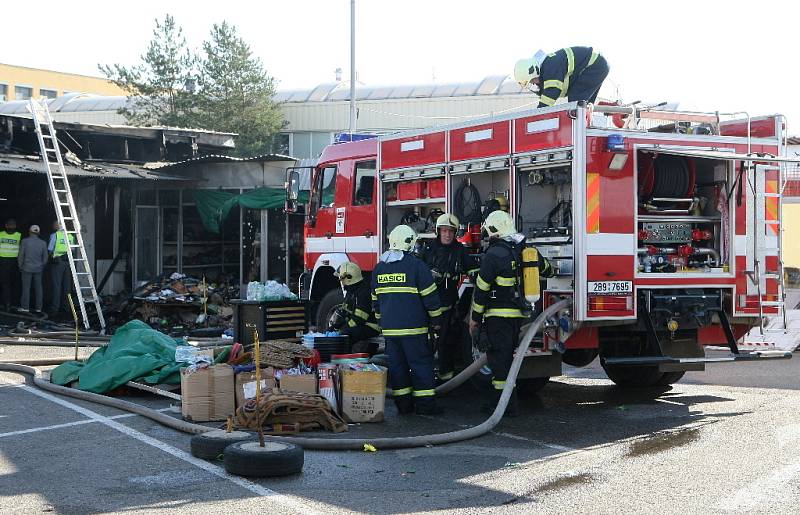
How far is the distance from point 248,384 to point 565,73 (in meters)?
4.54

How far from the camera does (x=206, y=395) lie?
842cm

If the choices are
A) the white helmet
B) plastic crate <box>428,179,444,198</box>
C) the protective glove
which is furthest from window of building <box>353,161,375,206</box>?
the protective glove

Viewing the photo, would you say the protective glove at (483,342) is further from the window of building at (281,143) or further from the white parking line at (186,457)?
the window of building at (281,143)

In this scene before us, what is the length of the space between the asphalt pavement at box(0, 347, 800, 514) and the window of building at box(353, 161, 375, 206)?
317 centimetres

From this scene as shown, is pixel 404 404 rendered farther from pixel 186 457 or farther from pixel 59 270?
pixel 59 270

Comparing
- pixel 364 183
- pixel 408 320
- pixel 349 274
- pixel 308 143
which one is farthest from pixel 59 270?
pixel 308 143

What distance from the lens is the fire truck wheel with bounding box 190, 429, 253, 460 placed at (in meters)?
6.83

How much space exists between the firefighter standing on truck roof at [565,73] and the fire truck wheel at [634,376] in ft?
9.57

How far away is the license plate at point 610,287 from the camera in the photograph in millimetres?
8492

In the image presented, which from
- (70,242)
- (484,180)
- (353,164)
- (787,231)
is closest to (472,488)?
(484,180)

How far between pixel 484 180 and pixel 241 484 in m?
4.65

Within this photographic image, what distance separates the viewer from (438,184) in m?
10.2

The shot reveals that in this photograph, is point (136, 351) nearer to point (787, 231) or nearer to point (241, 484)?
point (241, 484)

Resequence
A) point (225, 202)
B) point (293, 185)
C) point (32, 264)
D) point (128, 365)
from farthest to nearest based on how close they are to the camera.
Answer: point (225, 202), point (32, 264), point (293, 185), point (128, 365)
